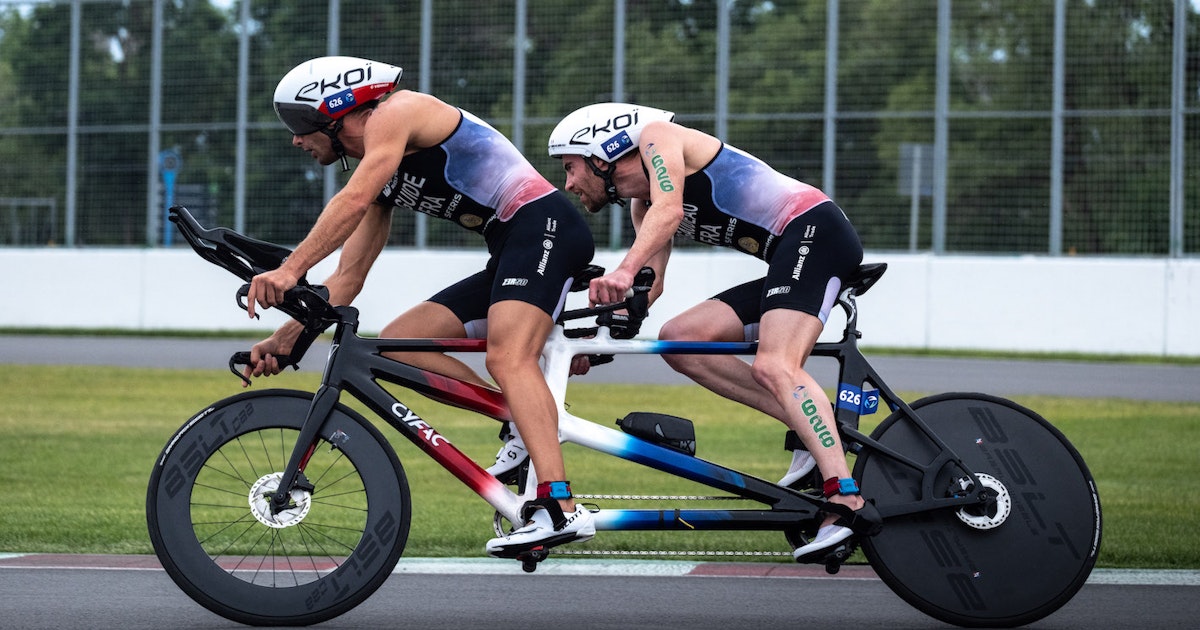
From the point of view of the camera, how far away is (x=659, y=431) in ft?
17.7

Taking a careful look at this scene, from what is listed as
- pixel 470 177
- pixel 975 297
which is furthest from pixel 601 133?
pixel 975 297

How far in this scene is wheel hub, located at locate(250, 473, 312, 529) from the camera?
5.15 metres

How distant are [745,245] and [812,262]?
33 cm

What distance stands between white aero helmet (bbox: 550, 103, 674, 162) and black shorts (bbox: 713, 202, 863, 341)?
1.93 feet

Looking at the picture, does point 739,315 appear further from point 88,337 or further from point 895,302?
point 88,337

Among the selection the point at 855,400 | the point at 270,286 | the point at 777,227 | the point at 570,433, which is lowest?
the point at 570,433

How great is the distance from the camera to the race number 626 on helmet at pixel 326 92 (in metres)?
5.27

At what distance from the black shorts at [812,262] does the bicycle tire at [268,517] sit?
1388mm

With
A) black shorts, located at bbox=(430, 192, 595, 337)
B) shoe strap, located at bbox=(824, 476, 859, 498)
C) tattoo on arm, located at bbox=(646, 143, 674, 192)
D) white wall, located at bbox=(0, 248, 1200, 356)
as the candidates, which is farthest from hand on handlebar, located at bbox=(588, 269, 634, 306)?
white wall, located at bbox=(0, 248, 1200, 356)

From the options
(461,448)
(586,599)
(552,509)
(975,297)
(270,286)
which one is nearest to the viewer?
(270,286)

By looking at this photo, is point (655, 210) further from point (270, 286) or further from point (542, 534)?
point (270, 286)

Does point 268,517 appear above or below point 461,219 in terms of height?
below

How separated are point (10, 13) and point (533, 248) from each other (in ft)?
69.9

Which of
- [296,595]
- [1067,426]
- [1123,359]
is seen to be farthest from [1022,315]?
[296,595]
